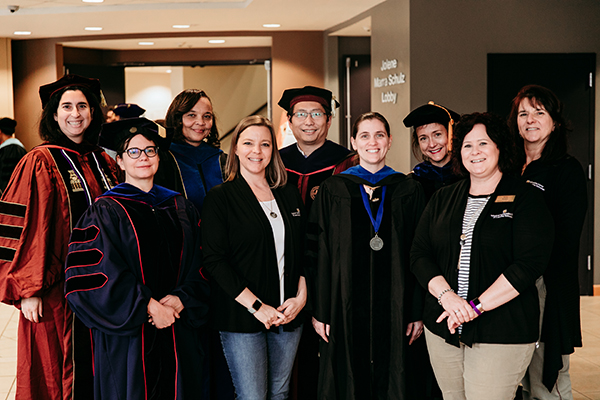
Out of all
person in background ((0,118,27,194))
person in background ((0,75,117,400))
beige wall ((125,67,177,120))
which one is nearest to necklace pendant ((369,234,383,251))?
person in background ((0,75,117,400))

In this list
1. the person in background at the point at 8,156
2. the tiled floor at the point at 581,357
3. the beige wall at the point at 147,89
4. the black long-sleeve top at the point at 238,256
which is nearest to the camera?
the black long-sleeve top at the point at 238,256

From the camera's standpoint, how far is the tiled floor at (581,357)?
3.67 meters

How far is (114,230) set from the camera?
2.25m

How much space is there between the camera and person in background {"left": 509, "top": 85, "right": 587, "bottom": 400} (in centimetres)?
271

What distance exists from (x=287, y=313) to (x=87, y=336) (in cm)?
100

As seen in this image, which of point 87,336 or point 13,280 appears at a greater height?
point 13,280

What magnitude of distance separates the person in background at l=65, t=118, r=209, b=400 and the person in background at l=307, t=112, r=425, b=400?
594 mm

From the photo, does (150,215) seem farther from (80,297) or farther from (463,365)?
(463,365)

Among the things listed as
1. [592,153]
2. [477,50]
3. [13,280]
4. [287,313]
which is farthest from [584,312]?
[13,280]

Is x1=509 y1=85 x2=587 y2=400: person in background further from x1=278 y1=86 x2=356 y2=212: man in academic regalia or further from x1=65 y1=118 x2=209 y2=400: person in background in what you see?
x1=65 y1=118 x2=209 y2=400: person in background

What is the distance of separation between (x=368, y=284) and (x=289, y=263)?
0.37 m

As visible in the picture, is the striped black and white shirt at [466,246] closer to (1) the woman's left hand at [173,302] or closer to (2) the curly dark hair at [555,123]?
(2) the curly dark hair at [555,123]

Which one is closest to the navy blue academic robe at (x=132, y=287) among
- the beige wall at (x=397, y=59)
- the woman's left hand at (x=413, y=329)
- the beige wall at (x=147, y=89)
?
the woman's left hand at (x=413, y=329)

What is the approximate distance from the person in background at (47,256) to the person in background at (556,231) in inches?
86.0
